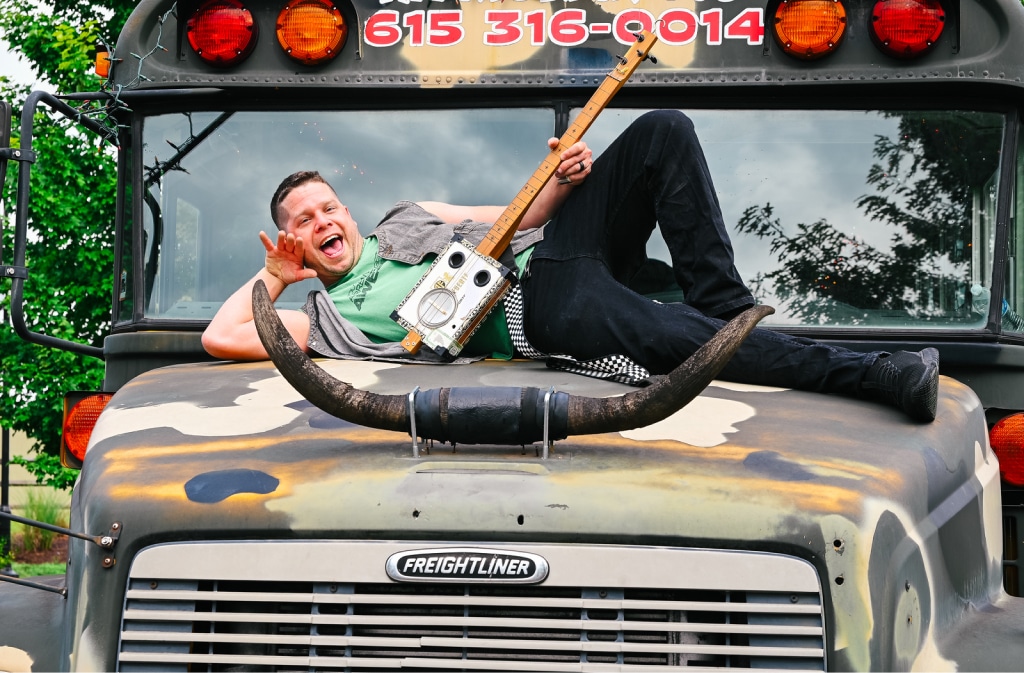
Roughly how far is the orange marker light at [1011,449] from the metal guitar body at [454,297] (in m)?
1.31

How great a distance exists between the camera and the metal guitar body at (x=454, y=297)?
3059 millimetres

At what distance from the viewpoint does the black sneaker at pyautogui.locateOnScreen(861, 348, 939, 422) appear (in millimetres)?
2580

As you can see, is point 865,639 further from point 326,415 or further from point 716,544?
point 326,415

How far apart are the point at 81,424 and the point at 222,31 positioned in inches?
46.9

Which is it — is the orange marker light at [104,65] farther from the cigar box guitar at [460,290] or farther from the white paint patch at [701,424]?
the white paint patch at [701,424]

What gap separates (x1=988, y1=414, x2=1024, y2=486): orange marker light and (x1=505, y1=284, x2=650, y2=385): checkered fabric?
96 cm

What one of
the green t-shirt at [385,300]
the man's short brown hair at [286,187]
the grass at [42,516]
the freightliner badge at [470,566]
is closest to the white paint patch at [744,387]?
the green t-shirt at [385,300]

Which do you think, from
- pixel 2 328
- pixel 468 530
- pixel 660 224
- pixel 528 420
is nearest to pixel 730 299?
pixel 660 224

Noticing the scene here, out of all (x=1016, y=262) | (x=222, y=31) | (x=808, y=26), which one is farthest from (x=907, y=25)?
(x=222, y=31)

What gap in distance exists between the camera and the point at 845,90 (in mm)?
3396

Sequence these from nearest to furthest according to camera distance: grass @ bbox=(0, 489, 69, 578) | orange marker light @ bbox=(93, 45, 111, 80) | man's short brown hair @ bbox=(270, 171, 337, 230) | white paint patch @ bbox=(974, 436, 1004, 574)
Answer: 1. white paint patch @ bbox=(974, 436, 1004, 574)
2. man's short brown hair @ bbox=(270, 171, 337, 230)
3. orange marker light @ bbox=(93, 45, 111, 80)
4. grass @ bbox=(0, 489, 69, 578)

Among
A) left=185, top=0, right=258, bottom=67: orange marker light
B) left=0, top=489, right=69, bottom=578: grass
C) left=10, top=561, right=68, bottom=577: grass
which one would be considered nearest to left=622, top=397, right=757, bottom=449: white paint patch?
left=185, top=0, right=258, bottom=67: orange marker light

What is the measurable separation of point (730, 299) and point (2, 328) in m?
9.06

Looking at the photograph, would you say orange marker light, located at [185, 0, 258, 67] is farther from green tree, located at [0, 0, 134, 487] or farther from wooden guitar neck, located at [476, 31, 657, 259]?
green tree, located at [0, 0, 134, 487]
